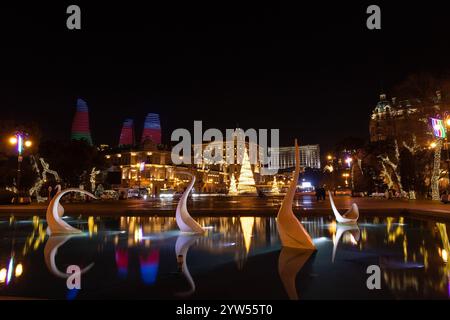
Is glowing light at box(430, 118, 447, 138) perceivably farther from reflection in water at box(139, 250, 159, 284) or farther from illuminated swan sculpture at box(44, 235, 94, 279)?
illuminated swan sculpture at box(44, 235, 94, 279)

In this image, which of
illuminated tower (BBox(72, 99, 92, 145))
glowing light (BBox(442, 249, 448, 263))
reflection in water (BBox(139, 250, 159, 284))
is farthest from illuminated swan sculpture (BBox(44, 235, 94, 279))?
illuminated tower (BBox(72, 99, 92, 145))

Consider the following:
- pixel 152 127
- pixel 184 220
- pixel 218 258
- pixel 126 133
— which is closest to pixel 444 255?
pixel 218 258

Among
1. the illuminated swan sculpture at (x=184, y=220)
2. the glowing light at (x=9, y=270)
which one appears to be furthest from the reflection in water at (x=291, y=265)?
the glowing light at (x=9, y=270)

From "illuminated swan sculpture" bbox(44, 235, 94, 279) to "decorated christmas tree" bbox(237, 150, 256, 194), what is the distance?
47.4 metres

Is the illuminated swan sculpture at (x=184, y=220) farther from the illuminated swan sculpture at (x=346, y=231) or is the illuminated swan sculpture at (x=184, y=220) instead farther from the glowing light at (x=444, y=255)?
the glowing light at (x=444, y=255)

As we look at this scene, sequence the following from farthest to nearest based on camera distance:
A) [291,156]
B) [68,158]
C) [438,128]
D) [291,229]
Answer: [291,156] < [68,158] < [438,128] < [291,229]

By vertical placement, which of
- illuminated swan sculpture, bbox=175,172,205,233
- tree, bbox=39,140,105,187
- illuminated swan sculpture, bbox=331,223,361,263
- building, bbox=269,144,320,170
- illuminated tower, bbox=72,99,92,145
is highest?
illuminated tower, bbox=72,99,92,145

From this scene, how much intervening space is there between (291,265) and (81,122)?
12346 centimetres

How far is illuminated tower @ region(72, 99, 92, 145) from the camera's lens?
117562mm

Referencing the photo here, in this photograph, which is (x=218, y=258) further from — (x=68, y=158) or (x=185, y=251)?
(x=68, y=158)

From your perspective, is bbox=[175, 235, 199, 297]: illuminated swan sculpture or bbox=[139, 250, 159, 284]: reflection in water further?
bbox=[139, 250, 159, 284]: reflection in water

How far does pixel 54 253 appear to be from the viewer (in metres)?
9.52

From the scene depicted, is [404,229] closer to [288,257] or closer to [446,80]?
[288,257]
